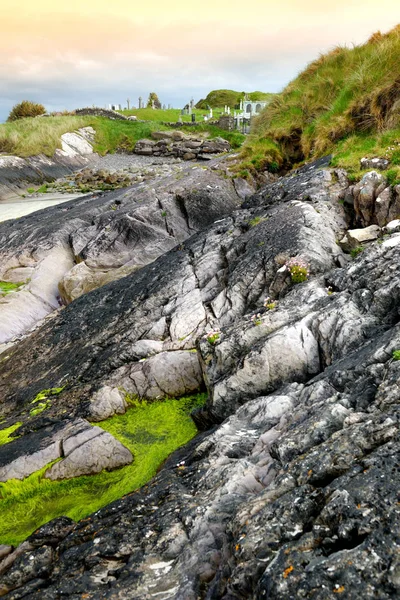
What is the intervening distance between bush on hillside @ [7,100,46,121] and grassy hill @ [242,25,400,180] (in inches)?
2381

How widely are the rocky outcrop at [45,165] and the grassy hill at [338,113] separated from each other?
31.6 m

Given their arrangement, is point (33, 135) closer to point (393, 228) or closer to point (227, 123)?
point (227, 123)

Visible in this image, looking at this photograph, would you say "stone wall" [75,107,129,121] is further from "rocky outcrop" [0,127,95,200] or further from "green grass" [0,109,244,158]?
"rocky outcrop" [0,127,95,200]

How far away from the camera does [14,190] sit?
49.8m

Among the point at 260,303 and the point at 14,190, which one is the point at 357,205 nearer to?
the point at 260,303

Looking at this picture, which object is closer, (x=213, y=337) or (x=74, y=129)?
(x=213, y=337)

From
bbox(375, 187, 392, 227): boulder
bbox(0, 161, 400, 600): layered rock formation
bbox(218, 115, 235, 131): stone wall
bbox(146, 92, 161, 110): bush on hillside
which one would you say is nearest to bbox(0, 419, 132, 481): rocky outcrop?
bbox(0, 161, 400, 600): layered rock formation

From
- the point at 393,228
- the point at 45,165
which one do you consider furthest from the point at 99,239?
the point at 45,165

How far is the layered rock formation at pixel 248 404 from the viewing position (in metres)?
4.91

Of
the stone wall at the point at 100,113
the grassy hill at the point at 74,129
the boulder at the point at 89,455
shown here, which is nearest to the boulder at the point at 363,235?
the boulder at the point at 89,455

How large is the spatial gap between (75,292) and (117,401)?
35.1 ft

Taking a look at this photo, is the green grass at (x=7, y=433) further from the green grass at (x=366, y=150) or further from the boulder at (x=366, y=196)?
the green grass at (x=366, y=150)

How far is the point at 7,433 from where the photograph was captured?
46.4 feet

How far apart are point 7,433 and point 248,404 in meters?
8.85
